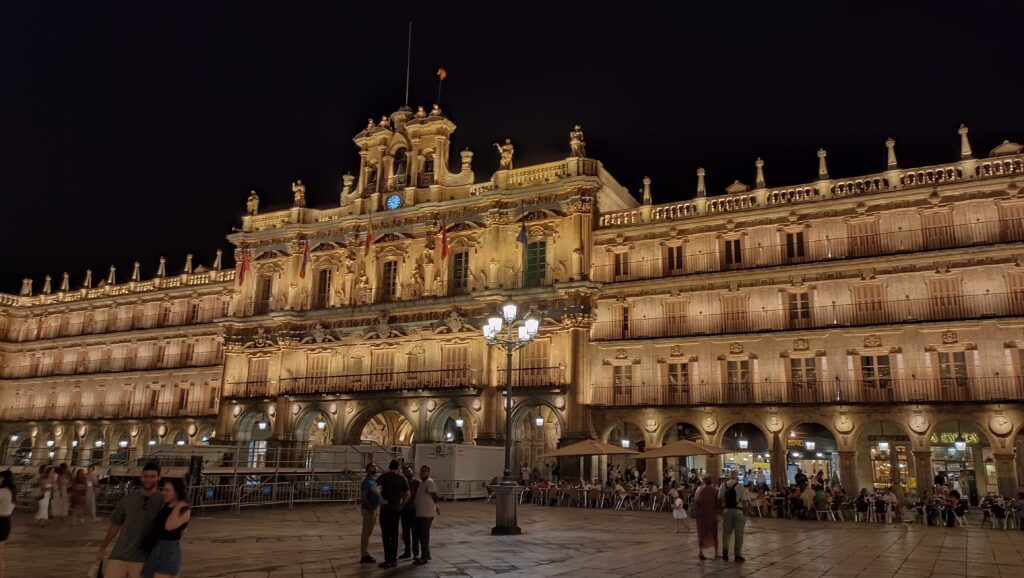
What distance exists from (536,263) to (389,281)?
8.77m

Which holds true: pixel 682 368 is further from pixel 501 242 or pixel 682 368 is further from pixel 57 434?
pixel 57 434

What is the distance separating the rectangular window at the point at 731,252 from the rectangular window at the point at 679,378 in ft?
16.5

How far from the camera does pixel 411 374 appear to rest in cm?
3978

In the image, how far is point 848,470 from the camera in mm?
→ 30922

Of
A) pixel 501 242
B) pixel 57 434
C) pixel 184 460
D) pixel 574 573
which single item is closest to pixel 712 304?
pixel 501 242

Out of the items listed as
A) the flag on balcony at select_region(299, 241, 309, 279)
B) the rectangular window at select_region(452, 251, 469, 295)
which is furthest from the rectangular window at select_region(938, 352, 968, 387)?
the flag on balcony at select_region(299, 241, 309, 279)

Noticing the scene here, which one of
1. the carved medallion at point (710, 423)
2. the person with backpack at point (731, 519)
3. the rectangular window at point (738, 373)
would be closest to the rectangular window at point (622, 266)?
the rectangular window at point (738, 373)

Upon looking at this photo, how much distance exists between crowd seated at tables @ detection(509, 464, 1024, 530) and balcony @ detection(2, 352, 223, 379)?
27854 millimetres

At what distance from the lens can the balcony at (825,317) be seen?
30141 mm

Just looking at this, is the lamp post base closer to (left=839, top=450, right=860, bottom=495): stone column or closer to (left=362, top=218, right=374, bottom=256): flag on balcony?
(left=839, top=450, right=860, bottom=495): stone column

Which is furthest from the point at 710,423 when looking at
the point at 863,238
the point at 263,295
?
the point at 263,295

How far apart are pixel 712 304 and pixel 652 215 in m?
5.22

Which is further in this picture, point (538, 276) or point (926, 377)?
point (538, 276)

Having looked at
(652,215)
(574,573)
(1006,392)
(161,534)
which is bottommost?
(574,573)
